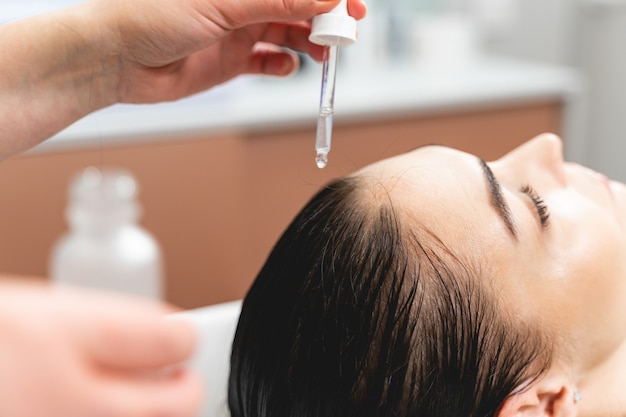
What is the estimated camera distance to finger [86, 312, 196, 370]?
1.31 ft

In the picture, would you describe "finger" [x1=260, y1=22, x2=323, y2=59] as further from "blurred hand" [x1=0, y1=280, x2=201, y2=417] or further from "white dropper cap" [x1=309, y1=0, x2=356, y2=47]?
"blurred hand" [x1=0, y1=280, x2=201, y2=417]

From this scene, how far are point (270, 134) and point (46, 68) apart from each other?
113cm

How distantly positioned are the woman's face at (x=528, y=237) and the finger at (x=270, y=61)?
31cm

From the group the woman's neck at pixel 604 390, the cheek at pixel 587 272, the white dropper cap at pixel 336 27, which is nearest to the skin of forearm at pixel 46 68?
the white dropper cap at pixel 336 27

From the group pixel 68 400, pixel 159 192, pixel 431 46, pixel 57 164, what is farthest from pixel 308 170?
pixel 68 400

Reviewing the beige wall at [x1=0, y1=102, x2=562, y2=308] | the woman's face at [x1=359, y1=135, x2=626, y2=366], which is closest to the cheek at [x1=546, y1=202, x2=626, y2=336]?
the woman's face at [x1=359, y1=135, x2=626, y2=366]

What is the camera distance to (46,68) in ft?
3.51

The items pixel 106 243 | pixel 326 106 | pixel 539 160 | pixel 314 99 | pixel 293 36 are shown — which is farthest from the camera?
pixel 314 99

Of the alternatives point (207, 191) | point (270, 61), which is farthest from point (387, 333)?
point (207, 191)

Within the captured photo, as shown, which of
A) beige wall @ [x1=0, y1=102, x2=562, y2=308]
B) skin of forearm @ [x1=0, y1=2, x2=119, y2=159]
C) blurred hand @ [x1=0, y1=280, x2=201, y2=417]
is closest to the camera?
blurred hand @ [x1=0, y1=280, x2=201, y2=417]

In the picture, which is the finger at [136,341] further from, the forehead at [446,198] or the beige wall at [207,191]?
the beige wall at [207,191]

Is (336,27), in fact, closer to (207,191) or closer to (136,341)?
(136,341)

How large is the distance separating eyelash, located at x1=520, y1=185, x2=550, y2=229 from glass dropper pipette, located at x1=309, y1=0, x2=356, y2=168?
0.89 ft

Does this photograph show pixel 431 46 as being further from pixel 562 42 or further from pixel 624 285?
pixel 624 285
